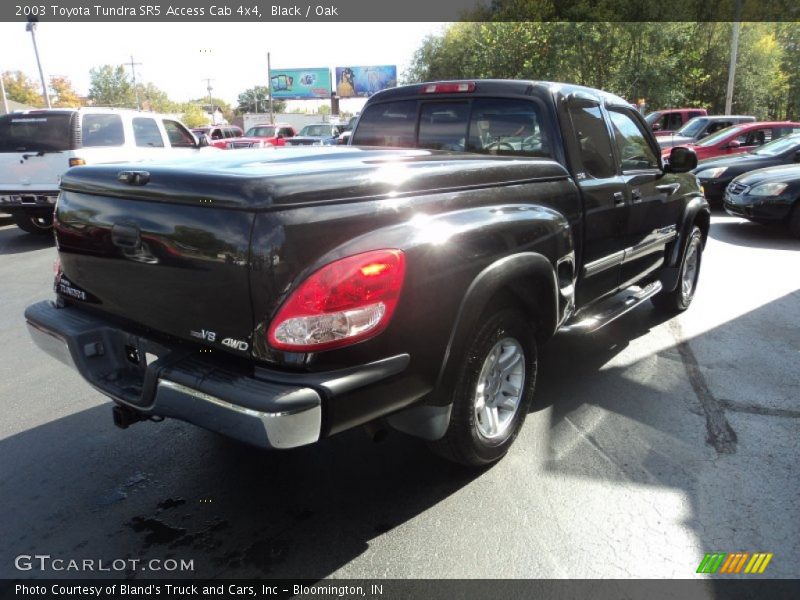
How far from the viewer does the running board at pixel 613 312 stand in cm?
365

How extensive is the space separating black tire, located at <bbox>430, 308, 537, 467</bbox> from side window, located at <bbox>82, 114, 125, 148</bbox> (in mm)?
8499

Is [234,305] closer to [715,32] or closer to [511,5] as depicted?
[511,5]

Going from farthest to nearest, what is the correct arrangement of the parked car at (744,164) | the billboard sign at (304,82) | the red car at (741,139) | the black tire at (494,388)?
the billboard sign at (304,82) → the red car at (741,139) → the parked car at (744,164) → the black tire at (494,388)

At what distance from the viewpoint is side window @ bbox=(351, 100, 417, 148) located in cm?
425

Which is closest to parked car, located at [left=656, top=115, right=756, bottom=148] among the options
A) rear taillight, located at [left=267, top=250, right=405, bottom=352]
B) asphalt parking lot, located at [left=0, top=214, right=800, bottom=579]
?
asphalt parking lot, located at [left=0, top=214, right=800, bottom=579]

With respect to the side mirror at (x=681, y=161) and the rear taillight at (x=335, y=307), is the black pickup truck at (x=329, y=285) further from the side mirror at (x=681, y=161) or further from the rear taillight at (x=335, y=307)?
the side mirror at (x=681, y=161)

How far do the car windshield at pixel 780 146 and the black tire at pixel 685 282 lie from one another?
25.1 feet

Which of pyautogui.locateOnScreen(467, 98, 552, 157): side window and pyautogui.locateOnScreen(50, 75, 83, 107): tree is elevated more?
pyautogui.locateOnScreen(50, 75, 83, 107): tree

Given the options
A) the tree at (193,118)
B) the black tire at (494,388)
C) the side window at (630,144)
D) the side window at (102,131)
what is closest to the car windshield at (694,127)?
the side window at (630,144)

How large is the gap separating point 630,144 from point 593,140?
0.73 metres

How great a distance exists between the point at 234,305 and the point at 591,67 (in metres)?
32.1

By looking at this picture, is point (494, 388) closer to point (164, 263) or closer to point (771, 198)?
point (164, 263)

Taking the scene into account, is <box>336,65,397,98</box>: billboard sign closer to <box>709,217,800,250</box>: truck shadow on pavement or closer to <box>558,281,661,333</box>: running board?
<box>709,217,800,250</box>: truck shadow on pavement

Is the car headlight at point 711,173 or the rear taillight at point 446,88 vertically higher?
the rear taillight at point 446,88
